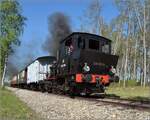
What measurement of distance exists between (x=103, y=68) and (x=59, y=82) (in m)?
3.89

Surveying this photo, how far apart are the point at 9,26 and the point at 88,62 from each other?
86.2ft

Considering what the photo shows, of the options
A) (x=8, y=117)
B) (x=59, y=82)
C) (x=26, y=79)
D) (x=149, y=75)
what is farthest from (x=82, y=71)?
(x=149, y=75)

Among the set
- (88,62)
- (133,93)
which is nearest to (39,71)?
(133,93)

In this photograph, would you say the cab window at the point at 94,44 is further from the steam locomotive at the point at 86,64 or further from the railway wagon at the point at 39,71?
the railway wagon at the point at 39,71

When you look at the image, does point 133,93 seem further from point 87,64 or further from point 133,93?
point 87,64

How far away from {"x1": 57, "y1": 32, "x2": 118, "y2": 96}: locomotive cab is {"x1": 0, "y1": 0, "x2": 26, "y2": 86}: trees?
74.9 feet

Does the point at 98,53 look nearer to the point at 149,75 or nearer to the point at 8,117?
the point at 8,117

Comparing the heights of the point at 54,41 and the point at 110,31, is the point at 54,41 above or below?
below

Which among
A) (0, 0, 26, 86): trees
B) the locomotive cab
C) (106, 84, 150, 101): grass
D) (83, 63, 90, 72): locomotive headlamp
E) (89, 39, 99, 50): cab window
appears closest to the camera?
the locomotive cab

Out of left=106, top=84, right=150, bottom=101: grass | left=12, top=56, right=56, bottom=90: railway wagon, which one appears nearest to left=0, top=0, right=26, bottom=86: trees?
left=12, top=56, right=56, bottom=90: railway wagon

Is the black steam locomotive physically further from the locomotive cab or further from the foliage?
the foliage

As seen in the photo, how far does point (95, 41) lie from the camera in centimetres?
2206

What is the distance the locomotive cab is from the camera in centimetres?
2083

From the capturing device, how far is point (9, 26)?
150 ft
